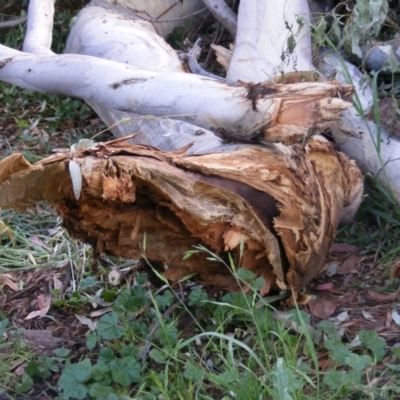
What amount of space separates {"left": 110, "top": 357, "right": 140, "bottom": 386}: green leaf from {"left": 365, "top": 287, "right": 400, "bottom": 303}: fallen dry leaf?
0.92 metres

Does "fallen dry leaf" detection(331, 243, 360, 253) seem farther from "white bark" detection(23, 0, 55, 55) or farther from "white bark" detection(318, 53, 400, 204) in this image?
"white bark" detection(23, 0, 55, 55)

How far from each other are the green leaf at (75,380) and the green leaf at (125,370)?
0.25ft

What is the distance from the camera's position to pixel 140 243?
2.23 m

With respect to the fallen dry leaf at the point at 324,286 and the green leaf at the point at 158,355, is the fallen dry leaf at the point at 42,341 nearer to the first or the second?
the green leaf at the point at 158,355

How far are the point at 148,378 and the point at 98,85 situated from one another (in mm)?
1081

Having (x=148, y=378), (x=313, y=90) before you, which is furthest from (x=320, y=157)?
(x=148, y=378)

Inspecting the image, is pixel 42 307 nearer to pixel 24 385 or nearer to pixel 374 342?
pixel 24 385

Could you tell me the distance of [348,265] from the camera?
276cm

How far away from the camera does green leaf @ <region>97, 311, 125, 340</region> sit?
89.4 inches

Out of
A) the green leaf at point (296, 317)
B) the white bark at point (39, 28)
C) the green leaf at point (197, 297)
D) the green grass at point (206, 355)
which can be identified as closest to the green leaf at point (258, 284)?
the green grass at point (206, 355)

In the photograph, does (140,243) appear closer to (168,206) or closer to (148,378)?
(168,206)

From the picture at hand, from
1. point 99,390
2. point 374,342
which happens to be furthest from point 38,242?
point 374,342

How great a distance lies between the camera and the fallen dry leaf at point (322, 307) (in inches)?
96.7

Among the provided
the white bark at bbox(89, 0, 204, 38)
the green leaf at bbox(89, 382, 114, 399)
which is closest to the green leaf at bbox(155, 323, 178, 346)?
the green leaf at bbox(89, 382, 114, 399)
